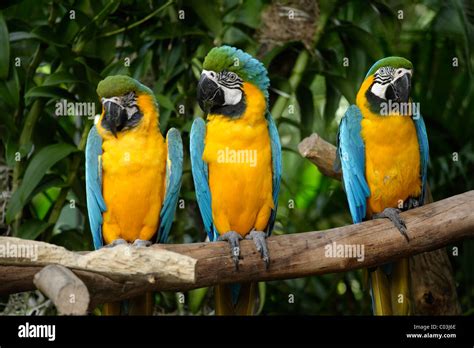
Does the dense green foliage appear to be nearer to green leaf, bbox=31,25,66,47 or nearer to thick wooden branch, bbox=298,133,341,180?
green leaf, bbox=31,25,66,47

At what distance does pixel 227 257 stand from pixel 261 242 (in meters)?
0.15

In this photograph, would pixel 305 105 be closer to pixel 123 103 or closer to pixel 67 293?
pixel 123 103

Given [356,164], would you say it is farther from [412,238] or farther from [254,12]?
[254,12]

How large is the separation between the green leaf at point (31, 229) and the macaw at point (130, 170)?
1.80 feet

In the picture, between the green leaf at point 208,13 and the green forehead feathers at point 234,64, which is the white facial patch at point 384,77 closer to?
the green forehead feathers at point 234,64

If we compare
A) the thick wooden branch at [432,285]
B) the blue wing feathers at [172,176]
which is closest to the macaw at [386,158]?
the thick wooden branch at [432,285]

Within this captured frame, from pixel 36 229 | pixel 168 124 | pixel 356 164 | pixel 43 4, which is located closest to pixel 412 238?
pixel 356 164

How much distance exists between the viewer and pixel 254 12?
3549 mm

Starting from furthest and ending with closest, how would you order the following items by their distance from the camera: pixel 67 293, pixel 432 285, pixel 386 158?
pixel 432 285 < pixel 386 158 < pixel 67 293

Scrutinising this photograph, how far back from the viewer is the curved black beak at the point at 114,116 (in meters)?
2.52

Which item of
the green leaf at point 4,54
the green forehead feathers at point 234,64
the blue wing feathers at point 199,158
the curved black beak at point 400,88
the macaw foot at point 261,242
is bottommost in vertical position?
the macaw foot at point 261,242

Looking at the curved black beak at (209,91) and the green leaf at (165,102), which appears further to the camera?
the green leaf at (165,102)

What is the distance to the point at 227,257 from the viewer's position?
2479 millimetres

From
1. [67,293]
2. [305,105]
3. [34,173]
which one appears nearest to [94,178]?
[34,173]
